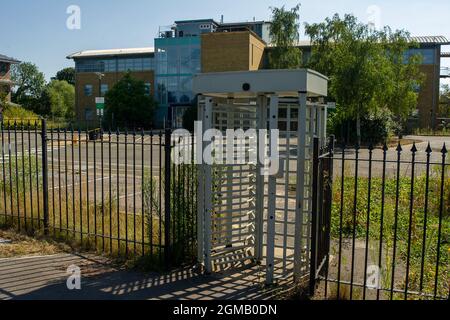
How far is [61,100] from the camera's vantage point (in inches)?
2717

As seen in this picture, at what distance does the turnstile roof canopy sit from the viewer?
5250 mm

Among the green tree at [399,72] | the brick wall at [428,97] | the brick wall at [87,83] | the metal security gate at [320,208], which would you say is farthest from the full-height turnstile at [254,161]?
the brick wall at [87,83]

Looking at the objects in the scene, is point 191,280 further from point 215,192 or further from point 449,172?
point 449,172

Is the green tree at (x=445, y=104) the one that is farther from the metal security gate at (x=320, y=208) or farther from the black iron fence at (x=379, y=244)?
the metal security gate at (x=320, y=208)

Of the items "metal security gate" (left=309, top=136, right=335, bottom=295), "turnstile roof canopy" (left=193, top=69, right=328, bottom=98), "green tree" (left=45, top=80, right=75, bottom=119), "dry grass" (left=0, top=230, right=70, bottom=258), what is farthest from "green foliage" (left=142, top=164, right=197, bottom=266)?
"green tree" (left=45, top=80, right=75, bottom=119)

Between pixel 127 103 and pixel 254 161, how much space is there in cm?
4140

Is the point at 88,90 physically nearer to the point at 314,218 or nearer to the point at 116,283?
→ the point at 116,283

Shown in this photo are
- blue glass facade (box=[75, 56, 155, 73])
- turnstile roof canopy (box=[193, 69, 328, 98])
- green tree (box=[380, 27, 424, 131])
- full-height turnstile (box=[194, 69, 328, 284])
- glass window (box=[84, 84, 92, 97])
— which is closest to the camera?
turnstile roof canopy (box=[193, 69, 328, 98])

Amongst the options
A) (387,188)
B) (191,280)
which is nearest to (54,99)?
(387,188)

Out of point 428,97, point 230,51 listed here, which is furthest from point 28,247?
point 428,97

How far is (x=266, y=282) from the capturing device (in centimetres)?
561

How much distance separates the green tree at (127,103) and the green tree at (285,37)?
14.6 m

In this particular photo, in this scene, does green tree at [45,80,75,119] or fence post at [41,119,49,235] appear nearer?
fence post at [41,119,49,235]

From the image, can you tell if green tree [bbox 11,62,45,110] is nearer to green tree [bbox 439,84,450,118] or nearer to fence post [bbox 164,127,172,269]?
green tree [bbox 439,84,450,118]
